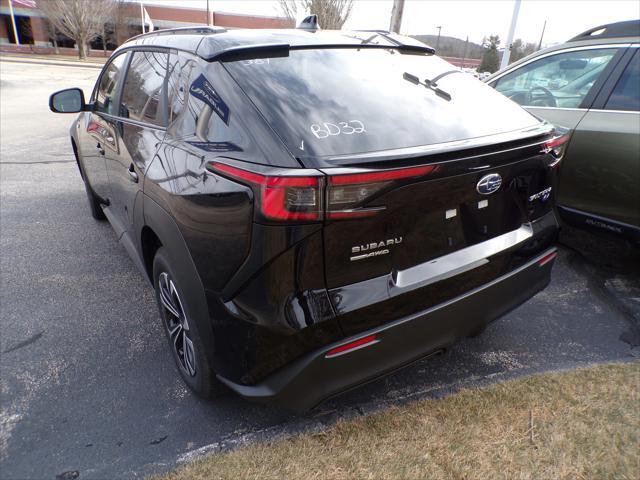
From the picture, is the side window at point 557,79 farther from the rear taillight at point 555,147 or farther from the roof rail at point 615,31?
the rear taillight at point 555,147

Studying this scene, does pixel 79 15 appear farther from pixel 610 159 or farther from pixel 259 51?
pixel 610 159

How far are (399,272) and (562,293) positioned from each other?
2.35m

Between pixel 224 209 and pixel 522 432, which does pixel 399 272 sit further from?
pixel 522 432

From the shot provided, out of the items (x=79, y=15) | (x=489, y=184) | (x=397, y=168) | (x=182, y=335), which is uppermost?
(x=397, y=168)

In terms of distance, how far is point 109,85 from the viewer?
3.54 m

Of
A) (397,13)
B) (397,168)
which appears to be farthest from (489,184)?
(397,13)

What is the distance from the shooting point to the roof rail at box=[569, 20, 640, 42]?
11.5 feet

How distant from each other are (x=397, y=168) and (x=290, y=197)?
1.35 feet

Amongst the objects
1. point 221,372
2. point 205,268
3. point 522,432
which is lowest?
point 522,432

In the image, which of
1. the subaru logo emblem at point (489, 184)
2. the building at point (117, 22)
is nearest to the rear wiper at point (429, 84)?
the subaru logo emblem at point (489, 184)

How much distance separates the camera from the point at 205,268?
1838 millimetres

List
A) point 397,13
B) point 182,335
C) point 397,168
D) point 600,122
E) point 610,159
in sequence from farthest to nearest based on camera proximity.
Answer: point 397,13 → point 600,122 → point 610,159 → point 182,335 → point 397,168

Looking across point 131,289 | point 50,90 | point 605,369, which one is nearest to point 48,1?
point 50,90

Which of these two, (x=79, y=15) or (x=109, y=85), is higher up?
(x=109, y=85)
